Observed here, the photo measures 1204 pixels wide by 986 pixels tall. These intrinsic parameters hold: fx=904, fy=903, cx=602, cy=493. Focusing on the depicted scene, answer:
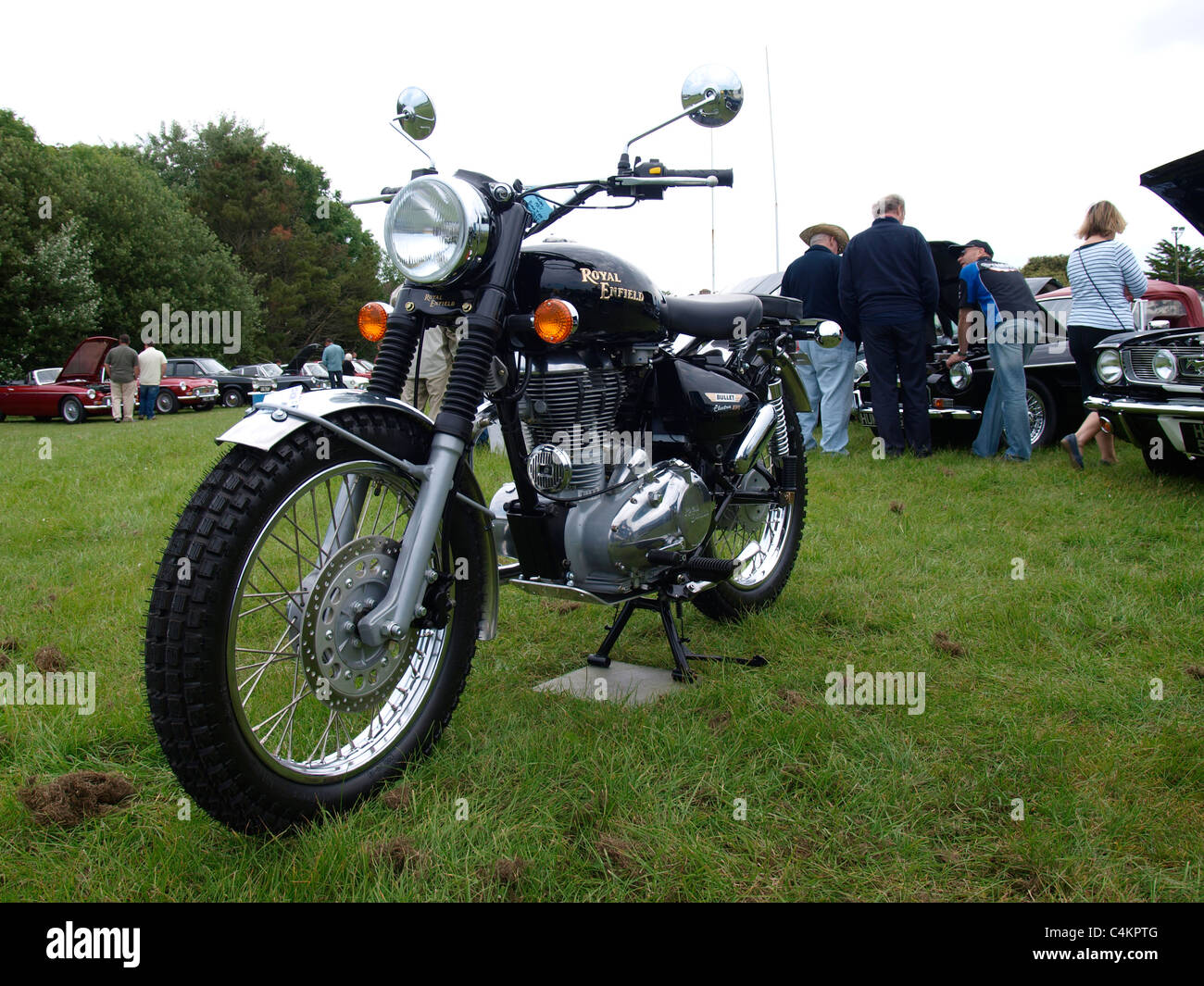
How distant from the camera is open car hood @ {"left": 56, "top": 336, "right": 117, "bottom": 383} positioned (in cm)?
2011

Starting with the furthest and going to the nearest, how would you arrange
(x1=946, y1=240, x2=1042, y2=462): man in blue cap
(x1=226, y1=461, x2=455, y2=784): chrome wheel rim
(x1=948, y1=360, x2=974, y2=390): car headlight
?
(x1=948, y1=360, x2=974, y2=390): car headlight < (x1=946, y1=240, x2=1042, y2=462): man in blue cap < (x1=226, y1=461, x2=455, y2=784): chrome wheel rim

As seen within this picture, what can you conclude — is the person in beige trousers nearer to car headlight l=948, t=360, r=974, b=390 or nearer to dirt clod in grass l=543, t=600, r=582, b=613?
car headlight l=948, t=360, r=974, b=390

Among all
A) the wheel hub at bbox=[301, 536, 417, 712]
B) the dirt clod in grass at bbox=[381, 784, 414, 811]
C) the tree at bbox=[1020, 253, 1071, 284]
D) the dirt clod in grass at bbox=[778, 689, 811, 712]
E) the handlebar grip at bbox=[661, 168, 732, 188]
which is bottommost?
the dirt clod in grass at bbox=[381, 784, 414, 811]

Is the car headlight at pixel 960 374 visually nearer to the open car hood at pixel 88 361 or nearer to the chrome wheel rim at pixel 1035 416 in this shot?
the chrome wheel rim at pixel 1035 416

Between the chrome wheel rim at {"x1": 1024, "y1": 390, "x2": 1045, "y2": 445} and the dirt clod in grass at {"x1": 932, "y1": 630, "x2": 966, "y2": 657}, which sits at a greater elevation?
the chrome wheel rim at {"x1": 1024, "y1": 390, "x2": 1045, "y2": 445}

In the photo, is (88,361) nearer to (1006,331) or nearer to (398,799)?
(1006,331)

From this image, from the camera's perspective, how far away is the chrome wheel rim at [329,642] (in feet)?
6.66

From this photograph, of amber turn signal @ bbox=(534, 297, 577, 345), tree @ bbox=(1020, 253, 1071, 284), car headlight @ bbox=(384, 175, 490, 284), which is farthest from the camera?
tree @ bbox=(1020, 253, 1071, 284)

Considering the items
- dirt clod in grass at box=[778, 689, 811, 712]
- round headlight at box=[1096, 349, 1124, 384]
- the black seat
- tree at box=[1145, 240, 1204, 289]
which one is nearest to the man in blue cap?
round headlight at box=[1096, 349, 1124, 384]

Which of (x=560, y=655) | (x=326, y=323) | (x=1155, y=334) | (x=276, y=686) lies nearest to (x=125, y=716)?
(x=276, y=686)

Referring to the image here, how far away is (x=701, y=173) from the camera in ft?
8.37

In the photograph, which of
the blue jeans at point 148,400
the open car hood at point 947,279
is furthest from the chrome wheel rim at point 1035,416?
the blue jeans at point 148,400

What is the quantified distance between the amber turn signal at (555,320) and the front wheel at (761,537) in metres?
1.30
